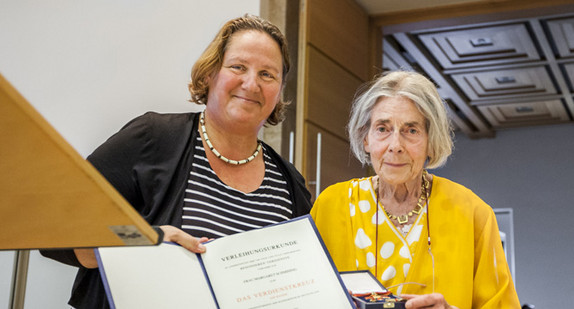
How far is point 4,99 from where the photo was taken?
0.58 metres

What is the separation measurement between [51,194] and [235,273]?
1.80 feet

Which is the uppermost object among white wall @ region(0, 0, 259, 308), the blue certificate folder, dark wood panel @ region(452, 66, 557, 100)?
dark wood panel @ region(452, 66, 557, 100)

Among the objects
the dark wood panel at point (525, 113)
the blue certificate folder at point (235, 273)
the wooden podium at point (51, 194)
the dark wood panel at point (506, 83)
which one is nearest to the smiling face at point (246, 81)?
the blue certificate folder at point (235, 273)

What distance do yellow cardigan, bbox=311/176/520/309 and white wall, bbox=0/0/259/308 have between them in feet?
4.30

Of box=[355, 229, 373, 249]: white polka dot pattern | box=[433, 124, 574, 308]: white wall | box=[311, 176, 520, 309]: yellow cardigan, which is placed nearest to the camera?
box=[311, 176, 520, 309]: yellow cardigan

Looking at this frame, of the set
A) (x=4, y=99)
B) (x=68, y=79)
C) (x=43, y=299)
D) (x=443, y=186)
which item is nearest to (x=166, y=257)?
(x=4, y=99)

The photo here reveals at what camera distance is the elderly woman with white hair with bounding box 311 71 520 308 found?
1.46 meters

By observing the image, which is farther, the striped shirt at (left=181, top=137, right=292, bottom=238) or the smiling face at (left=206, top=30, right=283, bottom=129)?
the smiling face at (left=206, top=30, right=283, bottom=129)

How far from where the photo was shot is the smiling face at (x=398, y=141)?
5.08ft

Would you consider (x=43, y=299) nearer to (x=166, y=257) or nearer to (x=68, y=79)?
(x=68, y=79)

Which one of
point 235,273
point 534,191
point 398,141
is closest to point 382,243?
point 398,141

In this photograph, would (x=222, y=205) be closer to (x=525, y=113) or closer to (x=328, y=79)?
(x=328, y=79)

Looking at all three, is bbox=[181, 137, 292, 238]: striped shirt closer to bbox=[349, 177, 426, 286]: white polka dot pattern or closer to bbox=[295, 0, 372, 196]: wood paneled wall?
bbox=[349, 177, 426, 286]: white polka dot pattern

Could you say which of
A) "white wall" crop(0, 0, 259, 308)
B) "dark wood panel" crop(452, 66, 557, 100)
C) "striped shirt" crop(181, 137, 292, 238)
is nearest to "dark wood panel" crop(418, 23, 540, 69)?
"dark wood panel" crop(452, 66, 557, 100)
